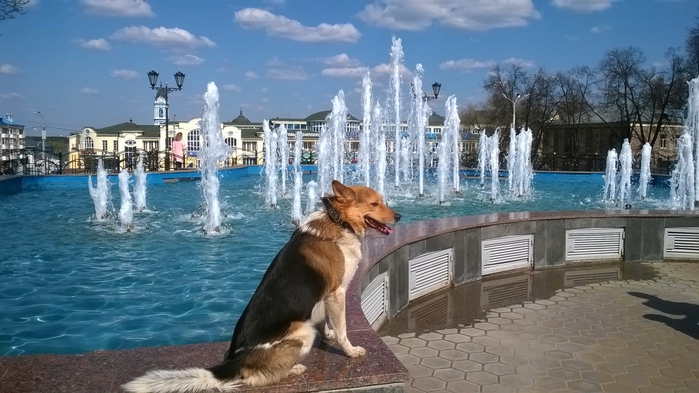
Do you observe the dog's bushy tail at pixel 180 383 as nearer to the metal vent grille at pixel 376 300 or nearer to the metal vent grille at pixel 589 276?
the metal vent grille at pixel 376 300

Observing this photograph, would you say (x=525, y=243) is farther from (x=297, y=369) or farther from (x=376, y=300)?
(x=297, y=369)

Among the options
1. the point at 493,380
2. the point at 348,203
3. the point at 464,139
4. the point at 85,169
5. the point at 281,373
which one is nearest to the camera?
the point at 281,373

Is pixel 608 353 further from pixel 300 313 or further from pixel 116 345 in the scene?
pixel 116 345

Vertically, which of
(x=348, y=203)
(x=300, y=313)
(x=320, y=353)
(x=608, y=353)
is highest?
(x=348, y=203)

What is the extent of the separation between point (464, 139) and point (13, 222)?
63.7m

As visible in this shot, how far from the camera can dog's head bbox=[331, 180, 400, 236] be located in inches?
114

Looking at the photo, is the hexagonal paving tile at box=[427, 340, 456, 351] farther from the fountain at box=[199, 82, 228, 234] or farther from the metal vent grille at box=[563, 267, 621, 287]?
the fountain at box=[199, 82, 228, 234]

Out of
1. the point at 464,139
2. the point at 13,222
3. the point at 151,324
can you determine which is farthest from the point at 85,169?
the point at 464,139

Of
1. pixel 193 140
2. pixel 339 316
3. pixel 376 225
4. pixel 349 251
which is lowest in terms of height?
pixel 339 316

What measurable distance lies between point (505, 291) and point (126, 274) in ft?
16.9

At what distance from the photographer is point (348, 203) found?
2908 millimetres

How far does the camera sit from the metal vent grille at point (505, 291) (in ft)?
21.5

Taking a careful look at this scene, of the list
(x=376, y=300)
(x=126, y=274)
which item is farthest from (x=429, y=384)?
(x=126, y=274)

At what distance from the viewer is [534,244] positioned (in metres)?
8.12
